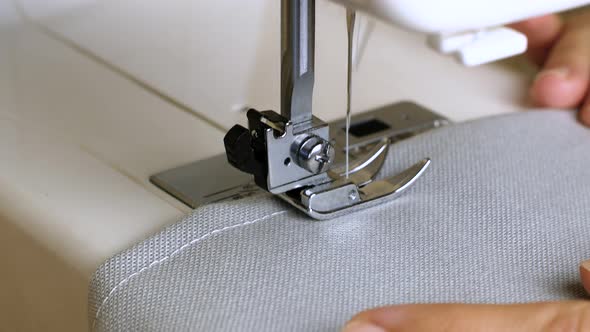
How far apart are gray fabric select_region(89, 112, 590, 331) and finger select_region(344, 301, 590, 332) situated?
0.12ft

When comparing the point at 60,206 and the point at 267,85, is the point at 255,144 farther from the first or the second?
the point at 267,85

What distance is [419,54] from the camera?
1018 millimetres

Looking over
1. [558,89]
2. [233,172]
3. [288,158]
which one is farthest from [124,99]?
[558,89]

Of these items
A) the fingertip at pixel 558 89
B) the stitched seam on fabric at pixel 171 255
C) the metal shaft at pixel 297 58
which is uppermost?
the metal shaft at pixel 297 58

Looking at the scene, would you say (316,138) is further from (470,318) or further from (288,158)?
(470,318)

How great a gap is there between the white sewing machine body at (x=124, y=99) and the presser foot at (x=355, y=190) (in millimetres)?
104

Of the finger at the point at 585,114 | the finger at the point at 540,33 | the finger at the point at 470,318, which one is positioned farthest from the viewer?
the finger at the point at 540,33

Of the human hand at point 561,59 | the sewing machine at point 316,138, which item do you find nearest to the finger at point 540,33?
the human hand at point 561,59

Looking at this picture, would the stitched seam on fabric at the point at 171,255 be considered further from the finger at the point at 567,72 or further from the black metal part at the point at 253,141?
the finger at the point at 567,72

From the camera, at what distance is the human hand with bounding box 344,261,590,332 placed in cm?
52

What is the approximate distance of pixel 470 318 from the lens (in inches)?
20.7

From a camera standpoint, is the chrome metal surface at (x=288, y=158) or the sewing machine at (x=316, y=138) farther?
the chrome metal surface at (x=288, y=158)

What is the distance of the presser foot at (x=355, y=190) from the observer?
665 mm

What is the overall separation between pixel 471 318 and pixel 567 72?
0.47m
